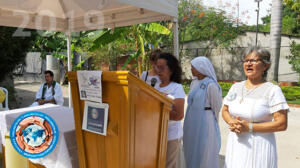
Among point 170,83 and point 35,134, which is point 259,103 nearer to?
point 170,83

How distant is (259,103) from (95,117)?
135 centimetres

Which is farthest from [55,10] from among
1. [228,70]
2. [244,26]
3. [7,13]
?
→ [244,26]

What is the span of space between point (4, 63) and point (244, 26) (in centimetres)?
1548

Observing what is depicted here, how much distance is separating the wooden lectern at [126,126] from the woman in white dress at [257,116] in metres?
0.66

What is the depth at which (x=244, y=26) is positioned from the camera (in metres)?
17.0

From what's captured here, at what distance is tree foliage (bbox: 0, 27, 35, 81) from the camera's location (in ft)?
23.5

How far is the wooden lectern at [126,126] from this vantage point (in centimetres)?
165

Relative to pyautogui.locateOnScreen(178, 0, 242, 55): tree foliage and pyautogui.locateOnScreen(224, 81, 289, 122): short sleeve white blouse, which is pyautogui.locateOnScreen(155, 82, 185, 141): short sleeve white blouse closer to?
pyautogui.locateOnScreen(224, 81, 289, 122): short sleeve white blouse

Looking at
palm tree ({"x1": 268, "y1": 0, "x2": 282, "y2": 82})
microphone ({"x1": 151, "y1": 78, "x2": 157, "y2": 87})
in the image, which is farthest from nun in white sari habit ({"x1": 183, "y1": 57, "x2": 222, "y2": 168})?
palm tree ({"x1": 268, "y1": 0, "x2": 282, "y2": 82})

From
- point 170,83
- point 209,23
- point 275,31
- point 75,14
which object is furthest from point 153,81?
point 209,23

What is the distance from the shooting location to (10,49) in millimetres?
7422

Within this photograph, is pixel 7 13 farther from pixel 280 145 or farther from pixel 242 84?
pixel 280 145

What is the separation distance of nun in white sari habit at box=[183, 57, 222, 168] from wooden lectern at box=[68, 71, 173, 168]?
80 cm

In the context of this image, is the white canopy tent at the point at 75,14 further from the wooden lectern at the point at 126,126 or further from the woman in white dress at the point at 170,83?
the wooden lectern at the point at 126,126
